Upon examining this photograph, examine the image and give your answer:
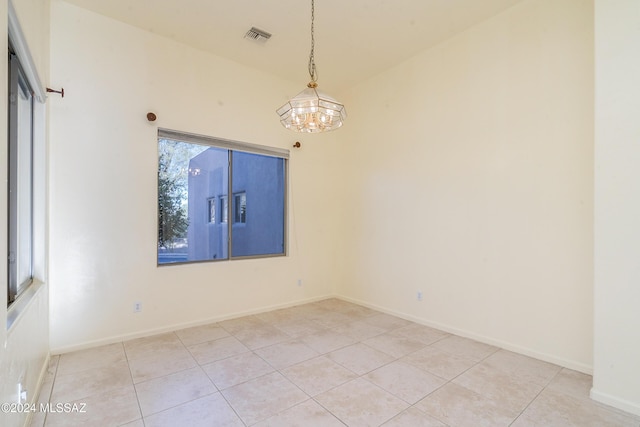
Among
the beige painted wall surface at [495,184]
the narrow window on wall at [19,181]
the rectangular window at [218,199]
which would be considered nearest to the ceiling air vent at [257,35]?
the rectangular window at [218,199]

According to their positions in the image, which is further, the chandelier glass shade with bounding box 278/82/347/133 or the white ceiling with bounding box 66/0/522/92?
the white ceiling with bounding box 66/0/522/92

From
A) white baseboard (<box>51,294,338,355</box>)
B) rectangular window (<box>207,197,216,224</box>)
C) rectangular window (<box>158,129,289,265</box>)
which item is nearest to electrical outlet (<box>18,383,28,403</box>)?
white baseboard (<box>51,294,338,355</box>)

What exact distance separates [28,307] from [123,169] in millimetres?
1629

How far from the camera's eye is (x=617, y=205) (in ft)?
7.07

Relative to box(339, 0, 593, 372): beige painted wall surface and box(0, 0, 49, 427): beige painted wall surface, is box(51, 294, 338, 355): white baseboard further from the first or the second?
box(339, 0, 593, 372): beige painted wall surface

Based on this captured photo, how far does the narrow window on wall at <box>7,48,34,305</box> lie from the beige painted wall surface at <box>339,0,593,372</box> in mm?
3690

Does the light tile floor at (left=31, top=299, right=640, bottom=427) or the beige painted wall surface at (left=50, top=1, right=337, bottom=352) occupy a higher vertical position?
the beige painted wall surface at (left=50, top=1, right=337, bottom=352)

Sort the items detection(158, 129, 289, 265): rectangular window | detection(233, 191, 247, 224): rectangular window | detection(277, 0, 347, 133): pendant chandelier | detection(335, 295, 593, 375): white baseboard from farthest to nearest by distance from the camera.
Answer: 1. detection(233, 191, 247, 224): rectangular window
2. detection(158, 129, 289, 265): rectangular window
3. detection(335, 295, 593, 375): white baseboard
4. detection(277, 0, 347, 133): pendant chandelier

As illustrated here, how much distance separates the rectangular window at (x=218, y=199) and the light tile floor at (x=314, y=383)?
1064 mm

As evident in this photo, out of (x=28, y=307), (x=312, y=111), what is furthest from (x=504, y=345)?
(x=28, y=307)

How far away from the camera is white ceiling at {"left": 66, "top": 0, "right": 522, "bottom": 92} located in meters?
2.97

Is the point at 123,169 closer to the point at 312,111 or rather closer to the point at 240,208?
the point at 240,208

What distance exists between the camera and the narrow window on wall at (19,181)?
1.91 metres

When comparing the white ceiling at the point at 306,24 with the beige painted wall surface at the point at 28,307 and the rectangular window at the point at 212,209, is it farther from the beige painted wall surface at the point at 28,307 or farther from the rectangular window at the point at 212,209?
the rectangular window at the point at 212,209
